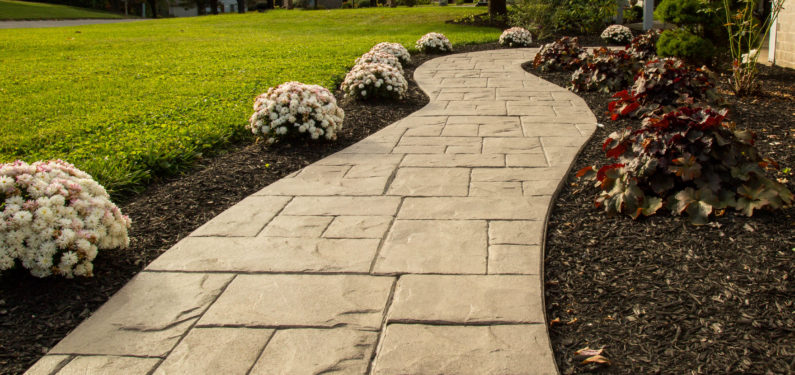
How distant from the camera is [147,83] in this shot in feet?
28.1

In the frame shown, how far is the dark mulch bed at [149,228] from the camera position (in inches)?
97.2

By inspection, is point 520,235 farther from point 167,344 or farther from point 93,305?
point 93,305

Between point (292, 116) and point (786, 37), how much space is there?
24.7 ft

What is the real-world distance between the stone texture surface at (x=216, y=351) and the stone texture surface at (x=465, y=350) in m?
0.50

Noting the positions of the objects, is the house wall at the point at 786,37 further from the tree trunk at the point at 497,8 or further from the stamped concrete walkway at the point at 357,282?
the tree trunk at the point at 497,8

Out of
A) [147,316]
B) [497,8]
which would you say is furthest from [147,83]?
[497,8]

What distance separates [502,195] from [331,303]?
1683 mm

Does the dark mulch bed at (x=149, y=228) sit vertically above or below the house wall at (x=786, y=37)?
below

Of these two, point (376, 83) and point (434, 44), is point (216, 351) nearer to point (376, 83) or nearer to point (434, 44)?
point (376, 83)

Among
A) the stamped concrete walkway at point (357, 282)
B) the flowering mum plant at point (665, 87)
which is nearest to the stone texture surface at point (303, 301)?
the stamped concrete walkway at point (357, 282)

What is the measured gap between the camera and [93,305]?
8.79 ft

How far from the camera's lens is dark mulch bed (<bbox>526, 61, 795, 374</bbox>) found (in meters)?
2.19

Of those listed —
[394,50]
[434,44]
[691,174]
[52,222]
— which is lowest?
[52,222]

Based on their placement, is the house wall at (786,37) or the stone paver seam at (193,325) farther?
the house wall at (786,37)
